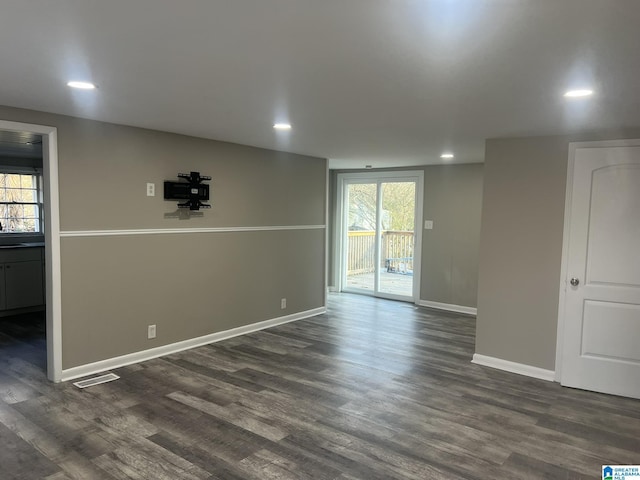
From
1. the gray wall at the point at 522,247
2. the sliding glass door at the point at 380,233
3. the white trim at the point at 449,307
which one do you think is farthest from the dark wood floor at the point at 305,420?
the sliding glass door at the point at 380,233

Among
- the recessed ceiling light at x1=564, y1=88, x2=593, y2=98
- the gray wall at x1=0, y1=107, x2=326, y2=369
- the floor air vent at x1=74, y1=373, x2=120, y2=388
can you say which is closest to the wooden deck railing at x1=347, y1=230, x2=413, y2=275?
the gray wall at x1=0, y1=107, x2=326, y2=369

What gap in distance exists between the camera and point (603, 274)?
376cm

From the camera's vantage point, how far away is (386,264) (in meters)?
7.63

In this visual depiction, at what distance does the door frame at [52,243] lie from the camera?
11.6ft

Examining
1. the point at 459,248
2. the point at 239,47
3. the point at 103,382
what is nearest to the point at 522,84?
the point at 239,47

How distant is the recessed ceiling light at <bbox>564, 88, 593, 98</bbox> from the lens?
8.28 ft

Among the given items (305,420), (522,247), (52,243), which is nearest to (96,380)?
(52,243)

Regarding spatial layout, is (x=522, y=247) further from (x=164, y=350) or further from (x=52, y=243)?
(x=52, y=243)

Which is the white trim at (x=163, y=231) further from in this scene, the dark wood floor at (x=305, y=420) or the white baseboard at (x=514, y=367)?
the white baseboard at (x=514, y=367)

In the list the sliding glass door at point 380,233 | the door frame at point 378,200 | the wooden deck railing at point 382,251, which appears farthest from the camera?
the wooden deck railing at point 382,251

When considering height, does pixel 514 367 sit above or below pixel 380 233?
below

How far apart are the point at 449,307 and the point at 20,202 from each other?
6.66 meters

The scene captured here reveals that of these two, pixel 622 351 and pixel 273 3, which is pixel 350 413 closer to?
pixel 622 351

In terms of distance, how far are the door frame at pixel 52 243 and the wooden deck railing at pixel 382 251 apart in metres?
5.20
